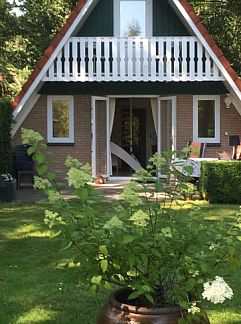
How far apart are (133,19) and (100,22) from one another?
0.94 m

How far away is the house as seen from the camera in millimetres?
15422

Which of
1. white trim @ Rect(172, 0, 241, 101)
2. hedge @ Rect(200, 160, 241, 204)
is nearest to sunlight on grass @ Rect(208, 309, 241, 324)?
hedge @ Rect(200, 160, 241, 204)

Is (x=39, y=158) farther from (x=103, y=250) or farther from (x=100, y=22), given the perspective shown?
(x=100, y=22)

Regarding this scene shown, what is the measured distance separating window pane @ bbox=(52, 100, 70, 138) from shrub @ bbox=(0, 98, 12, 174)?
2027 millimetres

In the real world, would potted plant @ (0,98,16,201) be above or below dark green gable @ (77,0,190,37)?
below

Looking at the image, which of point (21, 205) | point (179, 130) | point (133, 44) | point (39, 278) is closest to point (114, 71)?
point (133, 44)

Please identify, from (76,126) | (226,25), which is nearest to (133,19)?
(76,126)

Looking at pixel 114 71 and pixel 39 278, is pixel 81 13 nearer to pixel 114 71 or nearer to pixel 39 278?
pixel 114 71

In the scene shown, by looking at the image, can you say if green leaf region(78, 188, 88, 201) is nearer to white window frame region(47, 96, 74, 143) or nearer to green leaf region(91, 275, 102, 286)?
green leaf region(91, 275, 102, 286)

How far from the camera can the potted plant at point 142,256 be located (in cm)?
342

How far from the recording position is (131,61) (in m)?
15.4

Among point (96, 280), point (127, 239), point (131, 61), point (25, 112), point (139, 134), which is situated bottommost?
point (96, 280)

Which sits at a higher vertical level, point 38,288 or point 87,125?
point 87,125

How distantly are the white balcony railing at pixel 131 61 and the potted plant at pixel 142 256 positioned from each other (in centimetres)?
1194
